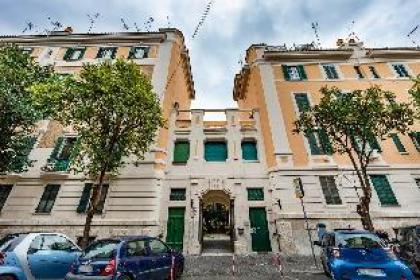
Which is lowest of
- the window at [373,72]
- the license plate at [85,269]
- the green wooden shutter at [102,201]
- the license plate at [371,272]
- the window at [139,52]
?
the license plate at [371,272]

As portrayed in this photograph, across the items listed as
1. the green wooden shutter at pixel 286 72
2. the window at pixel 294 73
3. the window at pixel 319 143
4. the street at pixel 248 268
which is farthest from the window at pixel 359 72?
the street at pixel 248 268

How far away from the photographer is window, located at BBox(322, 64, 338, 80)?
23.7 metres

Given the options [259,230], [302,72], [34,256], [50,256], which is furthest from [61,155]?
[302,72]

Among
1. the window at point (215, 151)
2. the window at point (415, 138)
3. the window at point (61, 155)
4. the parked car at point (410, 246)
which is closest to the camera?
the parked car at point (410, 246)

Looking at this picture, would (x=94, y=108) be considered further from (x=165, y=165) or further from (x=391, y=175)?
(x=391, y=175)

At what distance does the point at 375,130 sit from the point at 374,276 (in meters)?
10.2

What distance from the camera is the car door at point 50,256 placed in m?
7.93

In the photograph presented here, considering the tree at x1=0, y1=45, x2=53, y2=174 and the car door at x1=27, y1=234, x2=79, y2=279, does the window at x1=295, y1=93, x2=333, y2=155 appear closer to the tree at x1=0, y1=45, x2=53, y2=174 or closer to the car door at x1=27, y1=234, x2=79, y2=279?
the car door at x1=27, y1=234, x2=79, y2=279

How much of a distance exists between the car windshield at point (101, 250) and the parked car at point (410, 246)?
8.97m

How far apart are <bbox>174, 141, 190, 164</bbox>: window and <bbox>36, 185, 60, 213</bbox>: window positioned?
756 cm

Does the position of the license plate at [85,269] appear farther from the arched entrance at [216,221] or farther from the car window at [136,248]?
the arched entrance at [216,221]

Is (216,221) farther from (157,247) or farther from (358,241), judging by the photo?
(358,241)

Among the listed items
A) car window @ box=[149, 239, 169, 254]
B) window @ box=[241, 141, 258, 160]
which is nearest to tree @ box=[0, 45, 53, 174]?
car window @ box=[149, 239, 169, 254]

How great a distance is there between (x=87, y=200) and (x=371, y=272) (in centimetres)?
1524
